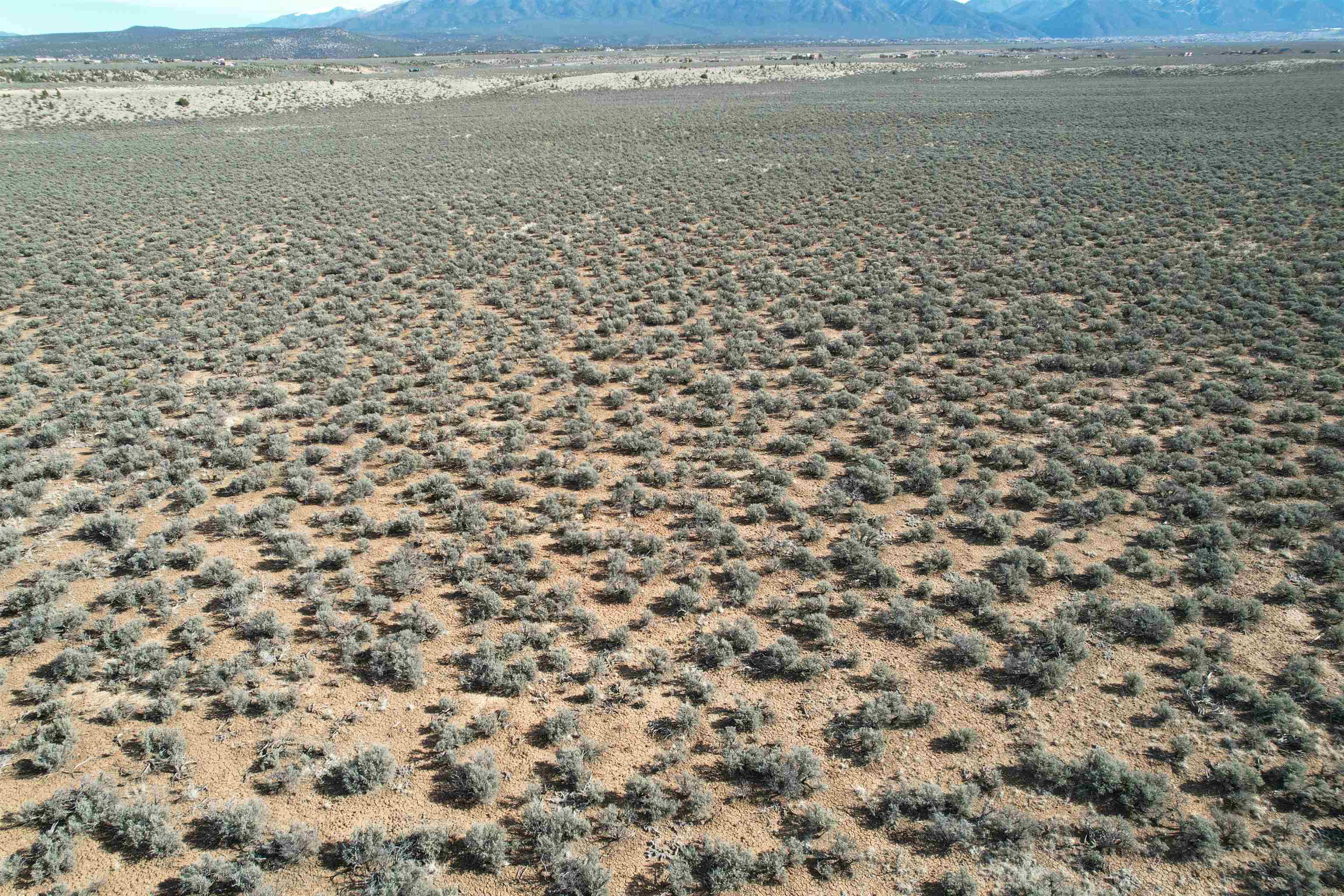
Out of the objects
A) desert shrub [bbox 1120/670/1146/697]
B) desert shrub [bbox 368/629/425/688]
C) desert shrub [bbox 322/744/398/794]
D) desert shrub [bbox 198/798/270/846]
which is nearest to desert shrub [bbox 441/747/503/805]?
desert shrub [bbox 322/744/398/794]

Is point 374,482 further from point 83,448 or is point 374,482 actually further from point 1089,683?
point 1089,683

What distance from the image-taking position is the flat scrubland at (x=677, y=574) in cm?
555

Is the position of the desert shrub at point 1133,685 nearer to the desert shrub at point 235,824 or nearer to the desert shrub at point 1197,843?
the desert shrub at point 1197,843

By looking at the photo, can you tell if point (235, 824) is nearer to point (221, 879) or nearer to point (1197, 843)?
point (221, 879)

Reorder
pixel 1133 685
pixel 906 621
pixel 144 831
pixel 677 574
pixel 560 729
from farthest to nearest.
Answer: pixel 677 574 < pixel 906 621 < pixel 1133 685 < pixel 560 729 < pixel 144 831

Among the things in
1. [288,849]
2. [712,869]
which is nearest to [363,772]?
[288,849]

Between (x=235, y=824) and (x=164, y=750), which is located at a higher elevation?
(x=164, y=750)

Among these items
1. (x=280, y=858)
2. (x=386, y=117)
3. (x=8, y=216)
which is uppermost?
(x=386, y=117)

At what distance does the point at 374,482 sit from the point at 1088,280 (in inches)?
769

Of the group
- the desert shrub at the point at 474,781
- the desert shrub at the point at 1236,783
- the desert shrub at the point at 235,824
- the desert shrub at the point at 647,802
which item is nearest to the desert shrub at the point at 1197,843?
the desert shrub at the point at 1236,783

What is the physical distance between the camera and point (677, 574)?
8.59m

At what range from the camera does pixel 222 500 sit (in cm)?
1012

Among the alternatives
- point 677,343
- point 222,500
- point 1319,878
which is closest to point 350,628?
point 222,500

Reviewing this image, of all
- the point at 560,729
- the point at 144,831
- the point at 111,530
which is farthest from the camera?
the point at 111,530
